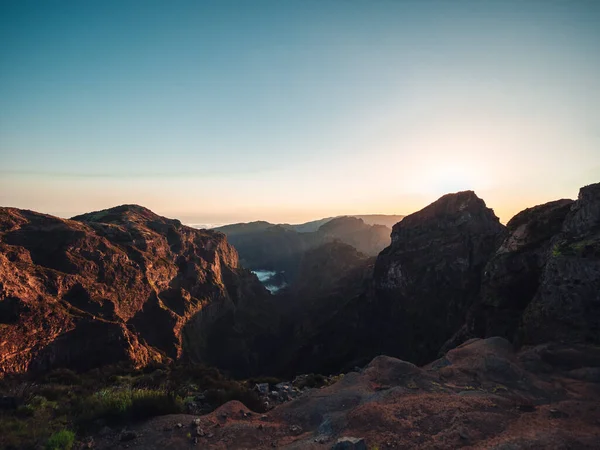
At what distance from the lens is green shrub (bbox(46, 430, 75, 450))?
1054 centimetres

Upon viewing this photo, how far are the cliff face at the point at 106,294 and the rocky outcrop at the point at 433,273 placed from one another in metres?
46.8

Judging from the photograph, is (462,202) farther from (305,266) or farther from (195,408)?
(305,266)

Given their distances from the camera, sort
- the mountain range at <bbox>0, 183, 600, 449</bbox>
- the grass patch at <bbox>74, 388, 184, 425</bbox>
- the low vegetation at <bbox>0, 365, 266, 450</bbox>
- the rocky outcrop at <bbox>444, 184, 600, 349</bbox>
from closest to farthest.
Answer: the low vegetation at <bbox>0, 365, 266, 450</bbox> → the grass patch at <bbox>74, 388, 184, 425</bbox> → the mountain range at <bbox>0, 183, 600, 449</bbox> → the rocky outcrop at <bbox>444, 184, 600, 349</bbox>

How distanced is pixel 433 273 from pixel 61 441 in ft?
240

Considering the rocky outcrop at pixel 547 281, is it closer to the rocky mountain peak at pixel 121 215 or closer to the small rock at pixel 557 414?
the small rock at pixel 557 414

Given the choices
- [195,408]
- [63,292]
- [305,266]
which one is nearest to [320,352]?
[63,292]

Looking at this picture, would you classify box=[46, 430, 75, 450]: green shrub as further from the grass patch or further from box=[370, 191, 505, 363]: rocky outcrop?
box=[370, 191, 505, 363]: rocky outcrop

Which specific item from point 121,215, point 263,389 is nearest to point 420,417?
point 263,389

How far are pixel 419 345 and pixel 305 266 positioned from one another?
406 feet

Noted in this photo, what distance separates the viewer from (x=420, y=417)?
13.1m

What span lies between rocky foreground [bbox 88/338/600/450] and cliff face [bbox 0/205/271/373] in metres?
39.8

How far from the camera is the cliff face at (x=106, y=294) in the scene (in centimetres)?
4356

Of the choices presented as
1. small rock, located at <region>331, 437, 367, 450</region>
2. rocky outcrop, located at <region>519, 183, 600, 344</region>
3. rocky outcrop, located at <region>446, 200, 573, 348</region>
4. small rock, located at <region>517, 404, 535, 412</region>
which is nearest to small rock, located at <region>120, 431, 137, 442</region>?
small rock, located at <region>331, 437, 367, 450</region>

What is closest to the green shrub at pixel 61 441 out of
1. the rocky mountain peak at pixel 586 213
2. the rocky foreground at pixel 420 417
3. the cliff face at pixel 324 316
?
the rocky foreground at pixel 420 417
